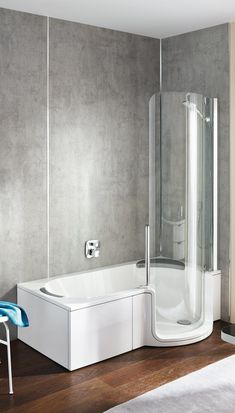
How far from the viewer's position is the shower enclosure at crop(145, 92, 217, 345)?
3.72 meters

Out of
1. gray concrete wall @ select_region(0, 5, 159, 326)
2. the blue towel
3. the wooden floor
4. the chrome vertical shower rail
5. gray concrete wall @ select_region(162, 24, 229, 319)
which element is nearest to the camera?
the wooden floor

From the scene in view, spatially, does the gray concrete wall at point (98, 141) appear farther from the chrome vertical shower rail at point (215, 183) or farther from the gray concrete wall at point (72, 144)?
the chrome vertical shower rail at point (215, 183)

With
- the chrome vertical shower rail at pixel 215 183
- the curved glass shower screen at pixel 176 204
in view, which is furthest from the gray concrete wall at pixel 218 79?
the curved glass shower screen at pixel 176 204

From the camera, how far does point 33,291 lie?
3.69 m

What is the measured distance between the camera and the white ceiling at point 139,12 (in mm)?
3609

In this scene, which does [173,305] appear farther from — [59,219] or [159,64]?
[159,64]

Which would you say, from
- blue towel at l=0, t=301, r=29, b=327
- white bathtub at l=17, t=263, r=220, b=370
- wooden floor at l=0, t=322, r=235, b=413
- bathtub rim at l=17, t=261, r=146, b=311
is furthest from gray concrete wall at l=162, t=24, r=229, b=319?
Result: blue towel at l=0, t=301, r=29, b=327

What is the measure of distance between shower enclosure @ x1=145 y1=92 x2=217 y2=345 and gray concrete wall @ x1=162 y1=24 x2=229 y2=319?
1.28ft

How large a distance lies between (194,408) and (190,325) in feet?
3.51

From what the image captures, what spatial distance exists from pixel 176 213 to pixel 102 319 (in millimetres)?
965

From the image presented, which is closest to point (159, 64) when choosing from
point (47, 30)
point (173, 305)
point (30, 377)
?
point (47, 30)

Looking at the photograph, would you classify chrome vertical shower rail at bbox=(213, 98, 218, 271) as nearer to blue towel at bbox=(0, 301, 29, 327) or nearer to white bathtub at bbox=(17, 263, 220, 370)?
white bathtub at bbox=(17, 263, 220, 370)

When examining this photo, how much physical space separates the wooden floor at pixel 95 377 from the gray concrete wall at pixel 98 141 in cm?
97

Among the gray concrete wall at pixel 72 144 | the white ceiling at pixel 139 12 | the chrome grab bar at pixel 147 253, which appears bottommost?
the chrome grab bar at pixel 147 253
